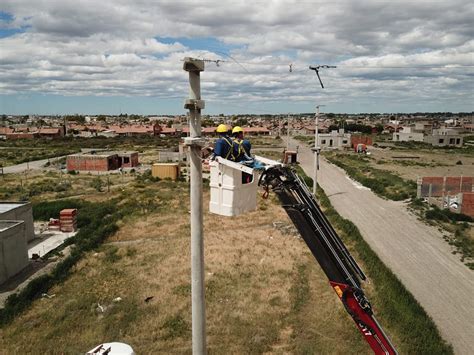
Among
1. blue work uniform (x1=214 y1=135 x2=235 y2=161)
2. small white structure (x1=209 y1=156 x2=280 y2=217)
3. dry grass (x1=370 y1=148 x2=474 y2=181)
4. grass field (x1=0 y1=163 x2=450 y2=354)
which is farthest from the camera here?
dry grass (x1=370 y1=148 x2=474 y2=181)

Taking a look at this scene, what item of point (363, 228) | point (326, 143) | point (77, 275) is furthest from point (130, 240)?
point (326, 143)

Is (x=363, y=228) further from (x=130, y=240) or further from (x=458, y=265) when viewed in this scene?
(x=130, y=240)

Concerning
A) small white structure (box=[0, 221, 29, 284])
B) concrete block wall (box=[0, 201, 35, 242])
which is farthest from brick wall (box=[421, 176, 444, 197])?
small white structure (box=[0, 221, 29, 284])

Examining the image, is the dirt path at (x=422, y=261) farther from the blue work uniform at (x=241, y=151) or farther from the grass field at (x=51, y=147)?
the grass field at (x=51, y=147)

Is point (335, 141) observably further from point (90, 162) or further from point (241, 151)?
point (241, 151)

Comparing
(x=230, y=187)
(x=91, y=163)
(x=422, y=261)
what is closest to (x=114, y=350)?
(x=230, y=187)

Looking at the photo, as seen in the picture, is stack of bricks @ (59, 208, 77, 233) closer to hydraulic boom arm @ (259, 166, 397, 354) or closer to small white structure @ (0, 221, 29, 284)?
small white structure @ (0, 221, 29, 284)
